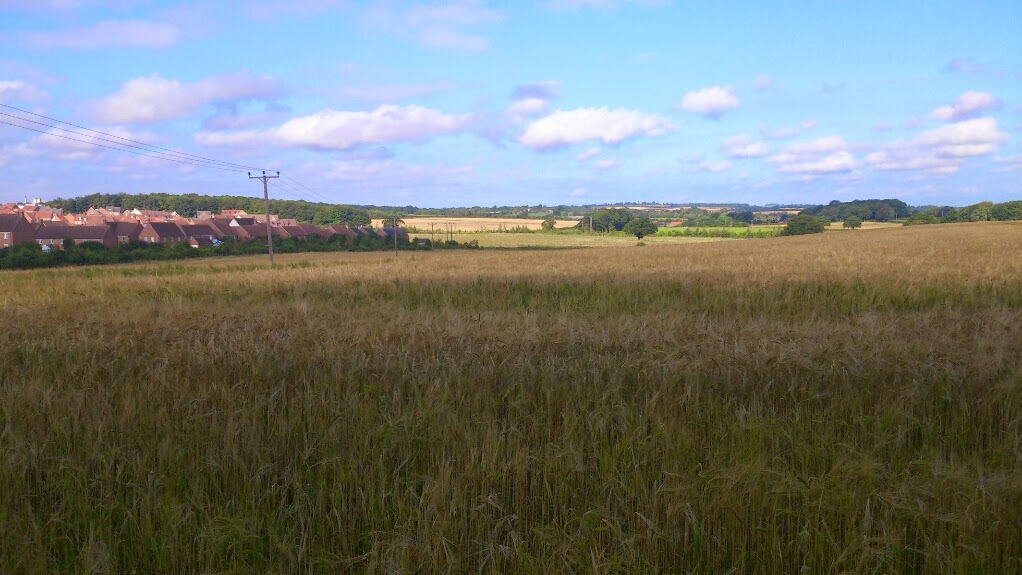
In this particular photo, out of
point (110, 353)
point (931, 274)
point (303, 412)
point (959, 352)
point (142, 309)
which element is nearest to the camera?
point (303, 412)

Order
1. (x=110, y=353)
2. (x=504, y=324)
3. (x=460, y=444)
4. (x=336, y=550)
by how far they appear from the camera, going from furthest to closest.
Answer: (x=504, y=324) < (x=110, y=353) < (x=460, y=444) < (x=336, y=550)

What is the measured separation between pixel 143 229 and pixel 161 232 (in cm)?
201

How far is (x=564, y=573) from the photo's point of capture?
2.46 m

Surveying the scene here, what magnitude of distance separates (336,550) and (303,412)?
4.33 ft

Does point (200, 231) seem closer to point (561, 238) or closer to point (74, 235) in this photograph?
point (74, 235)

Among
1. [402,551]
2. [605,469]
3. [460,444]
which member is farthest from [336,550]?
[605,469]

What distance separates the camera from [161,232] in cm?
7981

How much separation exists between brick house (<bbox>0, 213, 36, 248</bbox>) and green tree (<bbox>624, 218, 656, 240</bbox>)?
8071cm

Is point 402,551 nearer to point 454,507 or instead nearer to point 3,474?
point 454,507

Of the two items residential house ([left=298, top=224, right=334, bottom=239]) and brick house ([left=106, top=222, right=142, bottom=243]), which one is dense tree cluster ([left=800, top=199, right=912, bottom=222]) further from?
brick house ([left=106, top=222, right=142, bottom=243])

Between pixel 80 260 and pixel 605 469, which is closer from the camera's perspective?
pixel 605 469

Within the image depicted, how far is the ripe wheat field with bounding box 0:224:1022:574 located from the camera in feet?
8.50

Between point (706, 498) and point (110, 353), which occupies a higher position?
point (110, 353)

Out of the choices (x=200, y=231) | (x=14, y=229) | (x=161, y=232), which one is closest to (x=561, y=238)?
(x=200, y=231)
